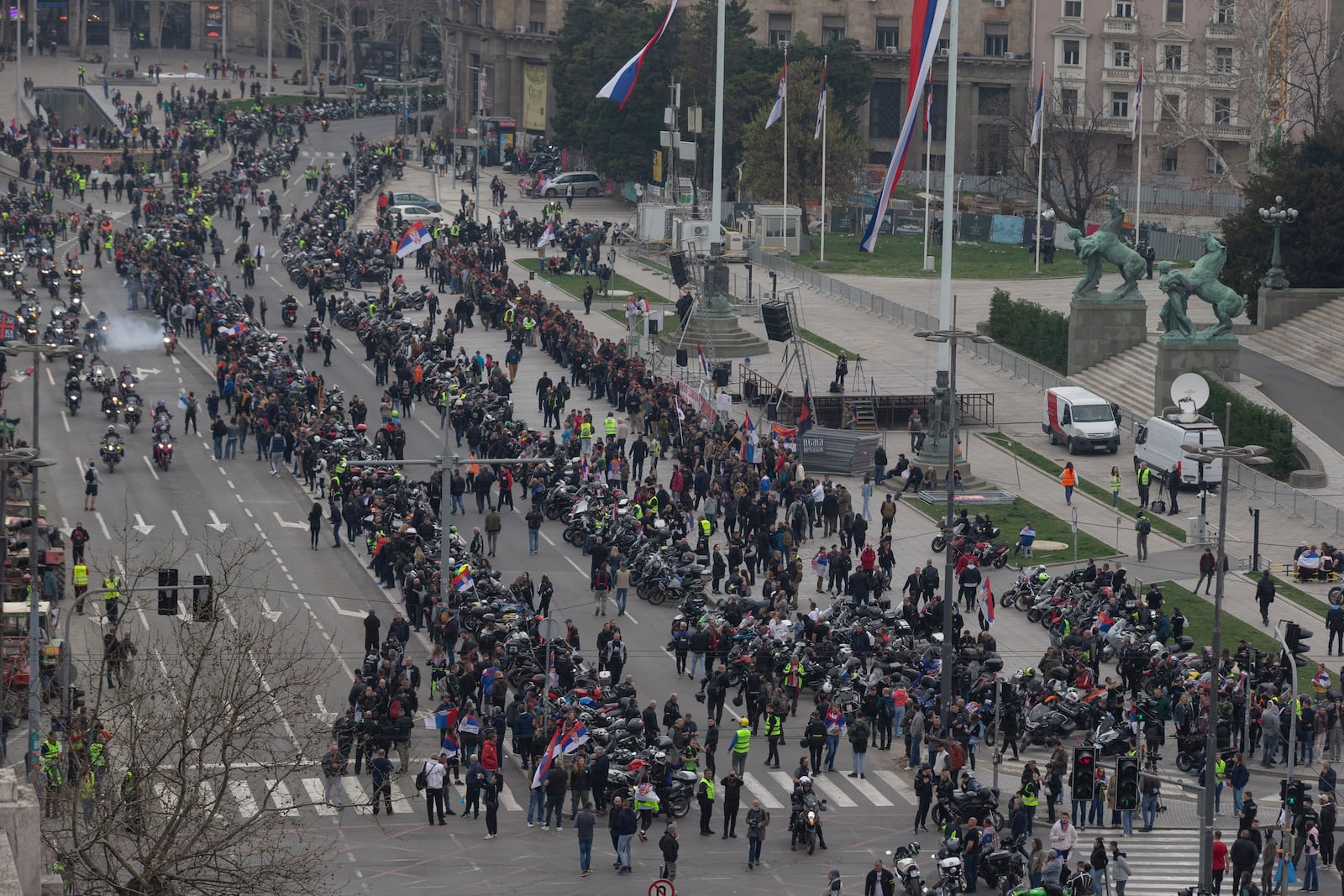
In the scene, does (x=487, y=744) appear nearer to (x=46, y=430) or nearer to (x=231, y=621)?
(x=231, y=621)

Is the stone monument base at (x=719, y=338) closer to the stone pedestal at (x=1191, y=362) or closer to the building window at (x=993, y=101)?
the stone pedestal at (x=1191, y=362)

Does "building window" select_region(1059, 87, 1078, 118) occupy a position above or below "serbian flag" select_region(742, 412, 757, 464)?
above

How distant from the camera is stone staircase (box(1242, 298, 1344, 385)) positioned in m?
75.3

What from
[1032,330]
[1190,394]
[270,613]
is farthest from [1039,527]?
[1032,330]

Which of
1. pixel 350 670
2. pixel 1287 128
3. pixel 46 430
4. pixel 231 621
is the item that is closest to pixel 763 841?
pixel 350 670

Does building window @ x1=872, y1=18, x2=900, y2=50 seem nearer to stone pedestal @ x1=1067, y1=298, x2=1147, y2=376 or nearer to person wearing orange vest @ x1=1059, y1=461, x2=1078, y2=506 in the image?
stone pedestal @ x1=1067, y1=298, x2=1147, y2=376

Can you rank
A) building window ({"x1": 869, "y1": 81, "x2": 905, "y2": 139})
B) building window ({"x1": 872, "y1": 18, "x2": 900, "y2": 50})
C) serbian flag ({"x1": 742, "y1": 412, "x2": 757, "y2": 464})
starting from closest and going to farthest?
serbian flag ({"x1": 742, "y1": 412, "x2": 757, "y2": 464}) → building window ({"x1": 869, "y1": 81, "x2": 905, "y2": 139}) → building window ({"x1": 872, "y1": 18, "x2": 900, "y2": 50})

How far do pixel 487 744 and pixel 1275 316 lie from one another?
4780 cm

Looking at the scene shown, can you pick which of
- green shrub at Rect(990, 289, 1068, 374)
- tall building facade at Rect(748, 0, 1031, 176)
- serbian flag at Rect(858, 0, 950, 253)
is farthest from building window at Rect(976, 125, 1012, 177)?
serbian flag at Rect(858, 0, 950, 253)

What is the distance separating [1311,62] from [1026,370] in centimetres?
3354

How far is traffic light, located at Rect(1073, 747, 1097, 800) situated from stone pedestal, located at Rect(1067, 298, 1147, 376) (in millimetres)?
38929

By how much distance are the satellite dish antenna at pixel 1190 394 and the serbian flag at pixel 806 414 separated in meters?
10.3

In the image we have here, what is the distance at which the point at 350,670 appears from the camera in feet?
156

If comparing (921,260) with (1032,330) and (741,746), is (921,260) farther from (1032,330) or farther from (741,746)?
(741,746)
